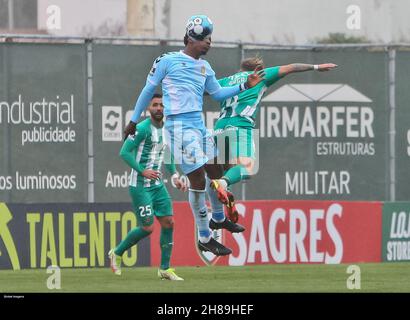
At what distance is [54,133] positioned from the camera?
23.9 m

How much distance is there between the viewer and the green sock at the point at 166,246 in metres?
19.6

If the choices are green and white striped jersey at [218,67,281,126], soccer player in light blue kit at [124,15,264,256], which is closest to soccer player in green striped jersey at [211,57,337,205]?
green and white striped jersey at [218,67,281,126]

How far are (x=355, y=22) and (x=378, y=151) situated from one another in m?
4.46

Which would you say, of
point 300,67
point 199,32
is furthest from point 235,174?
point 199,32

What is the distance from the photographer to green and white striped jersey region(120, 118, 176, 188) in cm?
2000

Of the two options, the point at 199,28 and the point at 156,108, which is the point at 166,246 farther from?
the point at 199,28

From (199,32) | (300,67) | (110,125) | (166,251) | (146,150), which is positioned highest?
(199,32)

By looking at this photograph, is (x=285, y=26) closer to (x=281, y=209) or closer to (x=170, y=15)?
(x=170, y=15)

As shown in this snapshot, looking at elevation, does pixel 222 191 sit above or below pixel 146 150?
below

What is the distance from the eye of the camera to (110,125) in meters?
24.2

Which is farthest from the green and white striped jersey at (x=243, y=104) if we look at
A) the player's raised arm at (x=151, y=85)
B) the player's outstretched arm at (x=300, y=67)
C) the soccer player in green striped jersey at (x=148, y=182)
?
the soccer player in green striped jersey at (x=148, y=182)

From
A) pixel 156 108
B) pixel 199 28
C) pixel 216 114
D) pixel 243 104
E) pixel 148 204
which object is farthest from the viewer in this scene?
pixel 216 114

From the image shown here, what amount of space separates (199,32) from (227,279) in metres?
4.14

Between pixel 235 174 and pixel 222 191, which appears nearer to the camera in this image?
pixel 222 191
